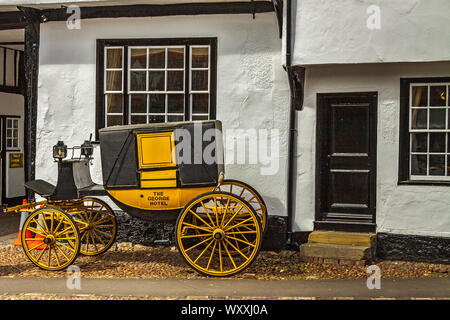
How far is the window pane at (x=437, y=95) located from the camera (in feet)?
28.9

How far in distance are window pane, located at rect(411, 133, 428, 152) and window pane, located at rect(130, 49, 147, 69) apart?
180 inches

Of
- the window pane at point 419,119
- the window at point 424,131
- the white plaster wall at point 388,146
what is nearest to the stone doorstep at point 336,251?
the white plaster wall at point 388,146

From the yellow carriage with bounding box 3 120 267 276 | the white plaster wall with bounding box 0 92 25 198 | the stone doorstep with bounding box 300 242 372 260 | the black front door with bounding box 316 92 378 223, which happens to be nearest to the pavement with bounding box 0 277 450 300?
the yellow carriage with bounding box 3 120 267 276

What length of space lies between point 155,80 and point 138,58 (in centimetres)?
49

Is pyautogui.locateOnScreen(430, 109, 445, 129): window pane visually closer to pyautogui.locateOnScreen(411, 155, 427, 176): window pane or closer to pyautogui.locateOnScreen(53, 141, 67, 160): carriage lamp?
pyautogui.locateOnScreen(411, 155, 427, 176): window pane

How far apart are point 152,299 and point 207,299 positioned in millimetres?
637

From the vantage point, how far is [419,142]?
8.93 meters

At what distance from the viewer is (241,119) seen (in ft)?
31.3

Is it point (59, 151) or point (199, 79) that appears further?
point (199, 79)

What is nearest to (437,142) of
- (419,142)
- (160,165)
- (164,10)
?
(419,142)

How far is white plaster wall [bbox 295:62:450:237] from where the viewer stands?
28.6 ft

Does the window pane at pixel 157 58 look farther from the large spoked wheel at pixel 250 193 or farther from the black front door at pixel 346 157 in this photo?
the black front door at pixel 346 157

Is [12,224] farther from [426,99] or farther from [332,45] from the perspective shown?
[426,99]

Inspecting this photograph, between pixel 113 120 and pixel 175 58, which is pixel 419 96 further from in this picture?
pixel 113 120
